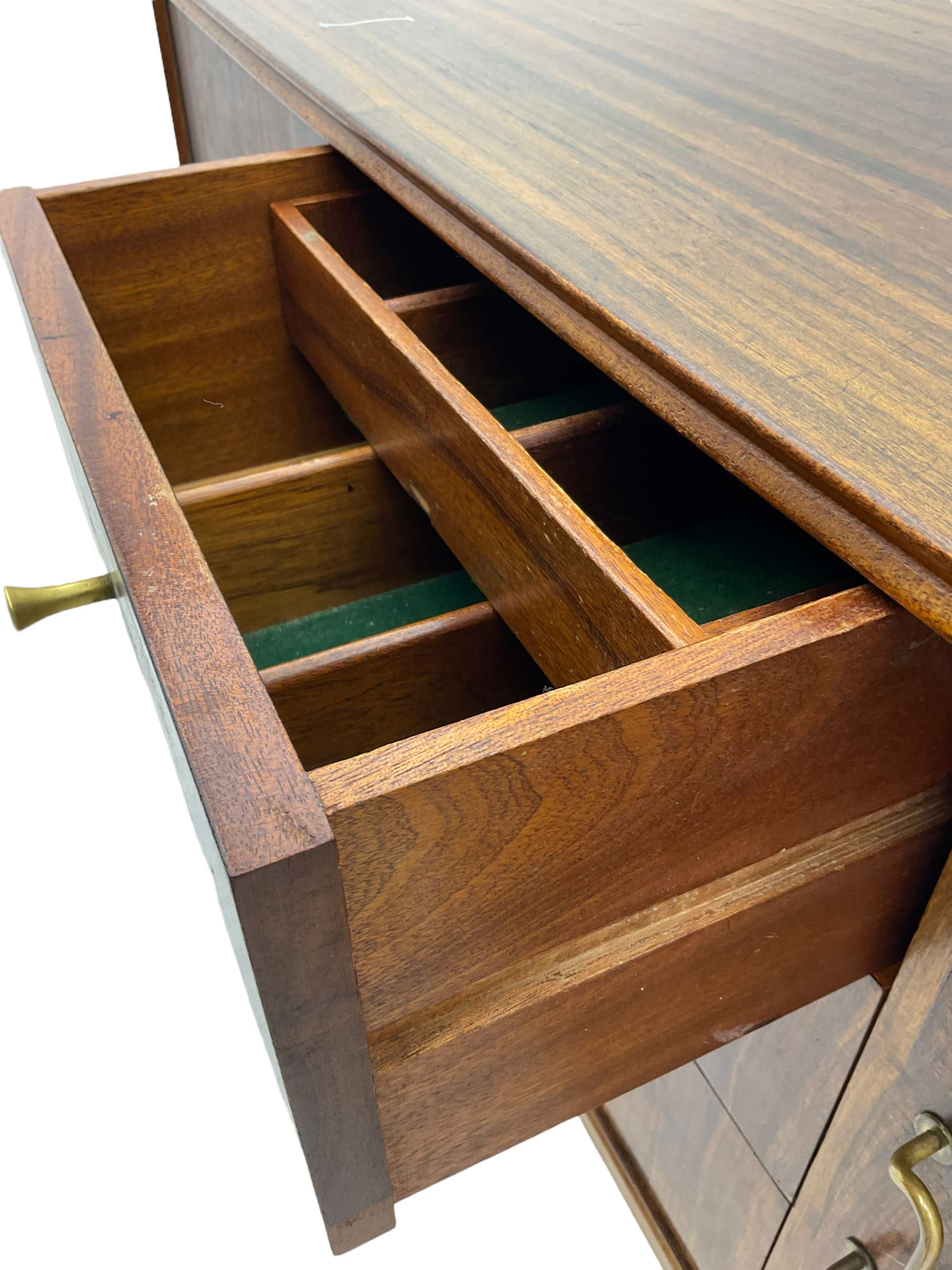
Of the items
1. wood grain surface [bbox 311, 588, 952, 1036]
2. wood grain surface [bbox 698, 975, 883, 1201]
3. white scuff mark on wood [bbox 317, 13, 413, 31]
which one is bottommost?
wood grain surface [bbox 698, 975, 883, 1201]

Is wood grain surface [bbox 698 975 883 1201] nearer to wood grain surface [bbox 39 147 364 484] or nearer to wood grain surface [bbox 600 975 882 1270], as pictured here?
wood grain surface [bbox 600 975 882 1270]

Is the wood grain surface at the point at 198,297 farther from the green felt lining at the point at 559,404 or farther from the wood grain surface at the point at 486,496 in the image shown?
the green felt lining at the point at 559,404

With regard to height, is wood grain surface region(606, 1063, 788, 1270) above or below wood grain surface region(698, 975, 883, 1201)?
below

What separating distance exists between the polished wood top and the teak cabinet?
4 cm

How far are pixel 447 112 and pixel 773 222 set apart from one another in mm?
278

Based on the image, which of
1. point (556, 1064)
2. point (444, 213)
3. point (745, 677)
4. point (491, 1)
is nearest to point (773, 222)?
point (444, 213)

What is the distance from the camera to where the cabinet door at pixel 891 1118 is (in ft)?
1.63

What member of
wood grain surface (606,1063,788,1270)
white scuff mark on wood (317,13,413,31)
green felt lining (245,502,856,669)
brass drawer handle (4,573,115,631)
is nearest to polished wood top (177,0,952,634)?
white scuff mark on wood (317,13,413,31)

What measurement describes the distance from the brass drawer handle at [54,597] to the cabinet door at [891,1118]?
0.47 m

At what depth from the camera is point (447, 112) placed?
72 cm

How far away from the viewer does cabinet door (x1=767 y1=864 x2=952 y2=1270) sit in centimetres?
50

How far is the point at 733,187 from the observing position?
1.94ft

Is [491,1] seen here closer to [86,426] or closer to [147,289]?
[147,289]

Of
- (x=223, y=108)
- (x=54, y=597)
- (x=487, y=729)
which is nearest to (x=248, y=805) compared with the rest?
(x=487, y=729)
